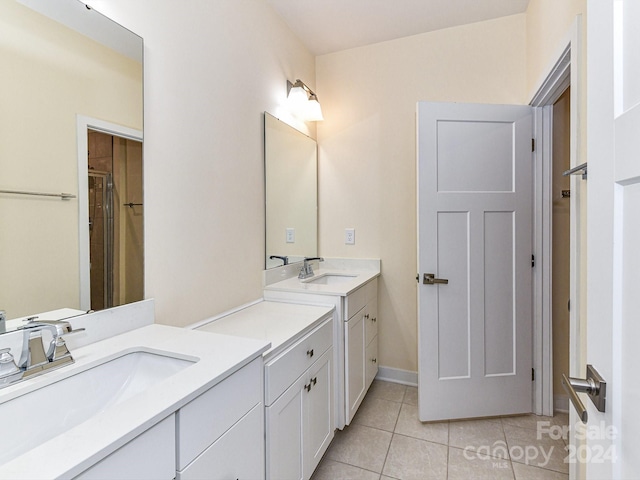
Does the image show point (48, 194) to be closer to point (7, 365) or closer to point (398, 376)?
point (7, 365)

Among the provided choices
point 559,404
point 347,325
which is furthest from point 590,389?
point 559,404

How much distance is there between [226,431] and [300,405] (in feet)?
1.78

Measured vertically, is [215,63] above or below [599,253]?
above

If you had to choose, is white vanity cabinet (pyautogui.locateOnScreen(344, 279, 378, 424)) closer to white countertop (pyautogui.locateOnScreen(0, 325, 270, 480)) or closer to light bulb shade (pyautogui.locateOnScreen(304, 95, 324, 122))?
white countertop (pyautogui.locateOnScreen(0, 325, 270, 480))

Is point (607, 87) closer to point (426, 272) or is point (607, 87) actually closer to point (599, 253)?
point (599, 253)

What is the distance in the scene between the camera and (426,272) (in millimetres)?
2006

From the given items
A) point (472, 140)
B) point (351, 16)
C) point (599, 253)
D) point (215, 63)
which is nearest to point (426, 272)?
point (472, 140)

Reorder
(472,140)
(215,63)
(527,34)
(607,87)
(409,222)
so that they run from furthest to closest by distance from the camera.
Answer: (409,222) → (527,34) → (472,140) → (215,63) → (607,87)

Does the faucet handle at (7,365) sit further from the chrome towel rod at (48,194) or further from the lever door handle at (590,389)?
the lever door handle at (590,389)

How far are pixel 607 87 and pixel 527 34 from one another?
7.01 feet

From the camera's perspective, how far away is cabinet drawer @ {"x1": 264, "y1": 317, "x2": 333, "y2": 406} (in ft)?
3.77

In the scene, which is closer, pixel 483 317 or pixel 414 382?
pixel 483 317

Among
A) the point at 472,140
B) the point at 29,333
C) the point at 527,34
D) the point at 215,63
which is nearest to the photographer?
the point at 29,333

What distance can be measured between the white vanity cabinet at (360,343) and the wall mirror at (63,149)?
1154 millimetres
